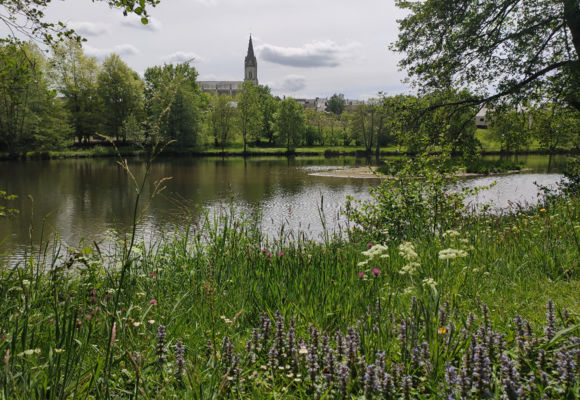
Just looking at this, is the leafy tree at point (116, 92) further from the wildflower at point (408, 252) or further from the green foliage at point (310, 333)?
the wildflower at point (408, 252)

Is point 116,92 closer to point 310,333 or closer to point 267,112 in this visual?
point 267,112

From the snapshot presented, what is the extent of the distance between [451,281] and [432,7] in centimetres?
1206

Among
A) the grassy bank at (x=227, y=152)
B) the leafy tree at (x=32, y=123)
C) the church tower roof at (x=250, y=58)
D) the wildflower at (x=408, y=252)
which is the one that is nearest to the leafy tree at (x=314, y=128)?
the grassy bank at (x=227, y=152)

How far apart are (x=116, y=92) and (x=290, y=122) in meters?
30.9

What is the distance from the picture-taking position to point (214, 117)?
241 feet

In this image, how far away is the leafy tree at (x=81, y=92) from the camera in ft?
202

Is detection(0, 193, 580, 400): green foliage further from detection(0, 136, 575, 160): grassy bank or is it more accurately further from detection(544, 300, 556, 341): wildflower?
detection(0, 136, 575, 160): grassy bank

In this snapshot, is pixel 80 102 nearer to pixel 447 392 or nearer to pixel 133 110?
pixel 133 110

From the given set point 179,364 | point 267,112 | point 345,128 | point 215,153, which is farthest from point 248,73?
point 179,364

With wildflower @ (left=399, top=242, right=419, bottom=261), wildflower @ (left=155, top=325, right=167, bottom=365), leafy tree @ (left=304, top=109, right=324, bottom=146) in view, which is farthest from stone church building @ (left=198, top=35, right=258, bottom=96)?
wildflower @ (left=155, top=325, right=167, bottom=365)

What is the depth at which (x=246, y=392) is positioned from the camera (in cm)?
263

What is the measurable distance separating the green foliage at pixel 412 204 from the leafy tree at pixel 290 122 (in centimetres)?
6927

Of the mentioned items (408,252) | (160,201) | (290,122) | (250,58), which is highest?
(250,58)

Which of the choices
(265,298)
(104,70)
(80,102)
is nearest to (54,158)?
(80,102)
